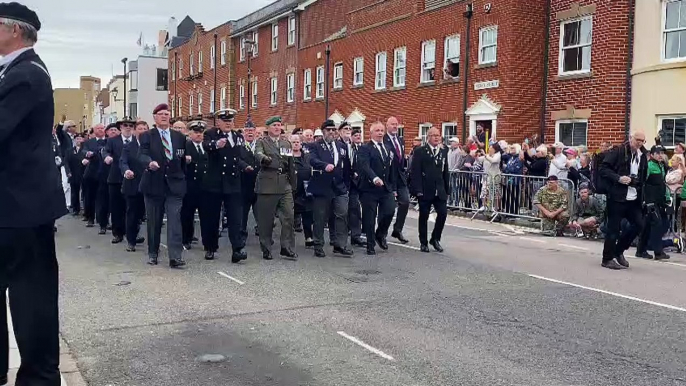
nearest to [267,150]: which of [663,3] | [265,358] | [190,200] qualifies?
[190,200]

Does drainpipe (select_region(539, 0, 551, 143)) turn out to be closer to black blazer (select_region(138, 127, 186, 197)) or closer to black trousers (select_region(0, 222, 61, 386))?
black blazer (select_region(138, 127, 186, 197))

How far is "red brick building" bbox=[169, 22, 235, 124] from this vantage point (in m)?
48.6

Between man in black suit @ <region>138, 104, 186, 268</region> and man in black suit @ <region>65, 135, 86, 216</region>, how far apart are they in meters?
6.24

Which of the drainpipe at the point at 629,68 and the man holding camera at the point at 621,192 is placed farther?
the drainpipe at the point at 629,68

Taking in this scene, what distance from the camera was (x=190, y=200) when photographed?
1189cm

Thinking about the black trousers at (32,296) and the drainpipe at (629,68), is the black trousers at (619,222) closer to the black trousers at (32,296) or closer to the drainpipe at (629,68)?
the black trousers at (32,296)

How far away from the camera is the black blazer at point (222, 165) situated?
10.7 metres

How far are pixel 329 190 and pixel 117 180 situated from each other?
4120 millimetres

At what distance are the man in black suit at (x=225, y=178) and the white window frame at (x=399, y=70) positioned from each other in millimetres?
18090

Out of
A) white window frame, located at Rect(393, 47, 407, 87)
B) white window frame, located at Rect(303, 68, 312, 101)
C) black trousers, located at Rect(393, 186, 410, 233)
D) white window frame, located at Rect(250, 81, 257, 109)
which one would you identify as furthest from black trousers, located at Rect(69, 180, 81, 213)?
white window frame, located at Rect(250, 81, 257, 109)

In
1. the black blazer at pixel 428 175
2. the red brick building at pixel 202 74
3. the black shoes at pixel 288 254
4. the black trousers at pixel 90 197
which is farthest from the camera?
the red brick building at pixel 202 74

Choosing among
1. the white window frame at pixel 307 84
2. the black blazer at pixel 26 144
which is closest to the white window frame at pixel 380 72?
the white window frame at pixel 307 84

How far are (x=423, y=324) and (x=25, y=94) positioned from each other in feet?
14.3

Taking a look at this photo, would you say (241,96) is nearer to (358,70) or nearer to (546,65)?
(358,70)
